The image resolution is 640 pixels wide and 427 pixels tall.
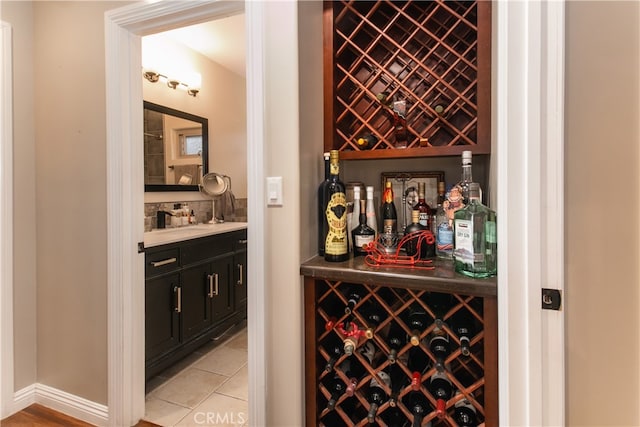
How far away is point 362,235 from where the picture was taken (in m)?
1.33

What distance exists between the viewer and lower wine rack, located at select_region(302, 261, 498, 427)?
1009 mm

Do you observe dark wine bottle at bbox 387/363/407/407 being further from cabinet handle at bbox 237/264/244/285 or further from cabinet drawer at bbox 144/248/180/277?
cabinet handle at bbox 237/264/244/285

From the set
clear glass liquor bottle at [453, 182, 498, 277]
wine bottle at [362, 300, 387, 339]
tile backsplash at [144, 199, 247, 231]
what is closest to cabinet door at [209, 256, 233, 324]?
tile backsplash at [144, 199, 247, 231]

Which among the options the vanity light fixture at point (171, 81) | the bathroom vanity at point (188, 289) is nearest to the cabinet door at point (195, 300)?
the bathroom vanity at point (188, 289)

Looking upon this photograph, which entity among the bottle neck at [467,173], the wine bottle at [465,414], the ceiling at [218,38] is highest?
the ceiling at [218,38]

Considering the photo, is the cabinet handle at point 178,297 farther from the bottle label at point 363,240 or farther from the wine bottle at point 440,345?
the wine bottle at point 440,345

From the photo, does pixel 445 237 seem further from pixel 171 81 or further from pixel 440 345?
pixel 171 81

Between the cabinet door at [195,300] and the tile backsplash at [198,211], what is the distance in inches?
24.0

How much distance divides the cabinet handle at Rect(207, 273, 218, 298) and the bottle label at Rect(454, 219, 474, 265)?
1848 mm

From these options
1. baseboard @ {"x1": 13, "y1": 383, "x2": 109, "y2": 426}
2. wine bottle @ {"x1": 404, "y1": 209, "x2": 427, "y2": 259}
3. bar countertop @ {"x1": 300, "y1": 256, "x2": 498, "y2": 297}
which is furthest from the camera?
baseboard @ {"x1": 13, "y1": 383, "x2": 109, "y2": 426}

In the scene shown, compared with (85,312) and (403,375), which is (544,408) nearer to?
(403,375)

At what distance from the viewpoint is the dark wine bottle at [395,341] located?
1103mm

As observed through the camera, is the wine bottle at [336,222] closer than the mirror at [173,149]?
Yes

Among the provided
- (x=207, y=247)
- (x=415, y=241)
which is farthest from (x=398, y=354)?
(x=207, y=247)
